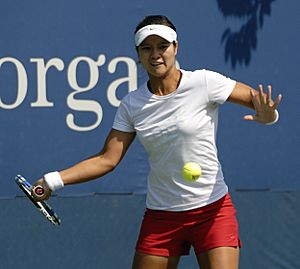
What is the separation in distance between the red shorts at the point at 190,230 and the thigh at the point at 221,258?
0.02 m

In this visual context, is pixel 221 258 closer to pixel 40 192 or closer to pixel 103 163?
pixel 103 163

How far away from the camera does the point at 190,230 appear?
4.12m

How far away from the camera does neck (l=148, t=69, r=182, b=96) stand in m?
4.11

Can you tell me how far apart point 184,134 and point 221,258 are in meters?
0.56

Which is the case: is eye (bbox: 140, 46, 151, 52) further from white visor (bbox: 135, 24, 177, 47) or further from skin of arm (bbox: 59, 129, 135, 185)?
skin of arm (bbox: 59, 129, 135, 185)

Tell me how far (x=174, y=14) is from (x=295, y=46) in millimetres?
780

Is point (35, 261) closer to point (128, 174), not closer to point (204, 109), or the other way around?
point (128, 174)

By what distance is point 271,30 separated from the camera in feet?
18.7

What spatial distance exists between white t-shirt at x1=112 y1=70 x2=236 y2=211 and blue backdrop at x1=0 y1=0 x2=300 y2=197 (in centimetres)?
159

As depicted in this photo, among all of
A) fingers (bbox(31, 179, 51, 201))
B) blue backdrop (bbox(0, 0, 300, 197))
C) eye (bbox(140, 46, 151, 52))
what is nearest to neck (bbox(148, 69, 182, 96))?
eye (bbox(140, 46, 151, 52))

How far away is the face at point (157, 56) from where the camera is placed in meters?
4.05

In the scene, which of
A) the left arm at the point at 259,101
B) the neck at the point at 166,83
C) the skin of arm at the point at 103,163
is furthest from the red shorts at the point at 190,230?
the neck at the point at 166,83

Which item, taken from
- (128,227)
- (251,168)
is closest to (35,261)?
(128,227)

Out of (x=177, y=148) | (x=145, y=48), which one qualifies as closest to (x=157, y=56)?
(x=145, y=48)
